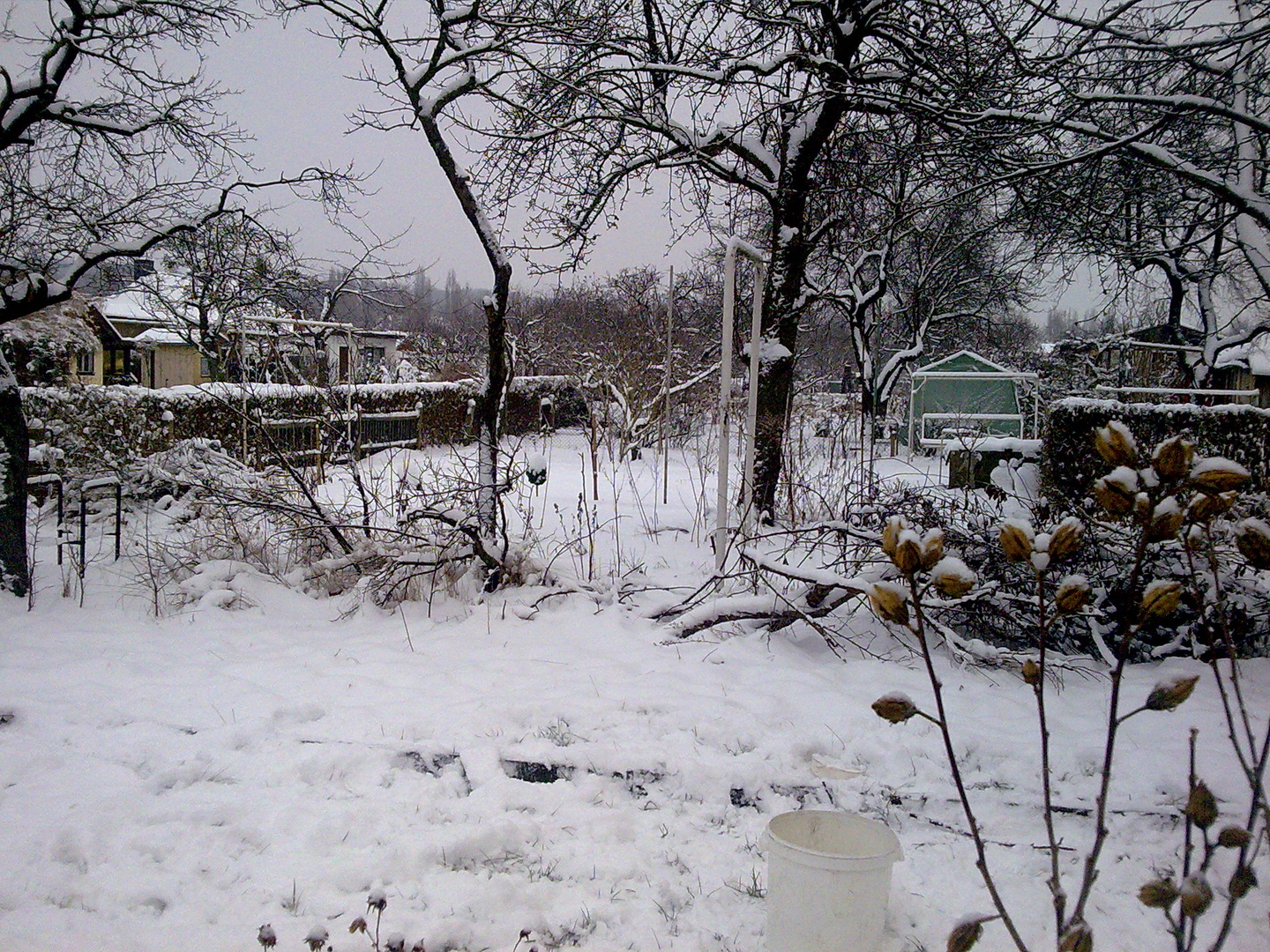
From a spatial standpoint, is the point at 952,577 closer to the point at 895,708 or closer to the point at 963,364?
the point at 895,708

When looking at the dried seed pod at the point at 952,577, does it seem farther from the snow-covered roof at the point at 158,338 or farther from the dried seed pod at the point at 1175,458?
the snow-covered roof at the point at 158,338

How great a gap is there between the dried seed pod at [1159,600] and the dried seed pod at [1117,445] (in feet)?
0.69

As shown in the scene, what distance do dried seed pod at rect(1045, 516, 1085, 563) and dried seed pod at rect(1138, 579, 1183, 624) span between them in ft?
0.43

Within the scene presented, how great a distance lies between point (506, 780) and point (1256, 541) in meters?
2.59

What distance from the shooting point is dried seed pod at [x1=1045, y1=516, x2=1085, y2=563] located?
4.86 feet

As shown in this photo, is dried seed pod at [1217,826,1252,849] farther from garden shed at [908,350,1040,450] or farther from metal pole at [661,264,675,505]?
garden shed at [908,350,1040,450]

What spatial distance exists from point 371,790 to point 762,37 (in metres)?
6.27

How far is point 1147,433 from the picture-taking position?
5.35 meters

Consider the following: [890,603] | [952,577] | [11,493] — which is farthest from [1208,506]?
[11,493]

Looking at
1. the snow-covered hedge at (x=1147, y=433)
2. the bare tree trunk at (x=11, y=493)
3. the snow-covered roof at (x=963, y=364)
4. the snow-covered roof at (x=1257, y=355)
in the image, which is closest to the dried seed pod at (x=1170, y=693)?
the snow-covered hedge at (x=1147, y=433)

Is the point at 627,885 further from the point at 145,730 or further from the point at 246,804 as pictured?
the point at 145,730

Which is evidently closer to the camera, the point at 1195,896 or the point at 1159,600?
the point at 1195,896

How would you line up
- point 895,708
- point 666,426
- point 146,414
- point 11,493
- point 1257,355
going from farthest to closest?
point 1257,355, point 146,414, point 666,426, point 11,493, point 895,708

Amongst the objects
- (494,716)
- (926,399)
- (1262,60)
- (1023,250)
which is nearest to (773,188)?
(1023,250)
